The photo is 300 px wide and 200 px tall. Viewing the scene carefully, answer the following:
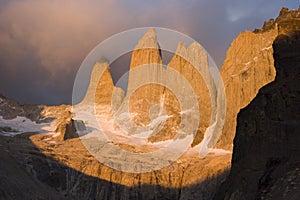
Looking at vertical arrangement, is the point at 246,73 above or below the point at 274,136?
above

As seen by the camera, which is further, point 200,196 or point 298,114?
point 200,196

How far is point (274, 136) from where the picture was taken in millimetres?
30656

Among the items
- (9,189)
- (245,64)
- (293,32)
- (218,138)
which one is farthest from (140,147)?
(293,32)

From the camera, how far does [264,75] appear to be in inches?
6457

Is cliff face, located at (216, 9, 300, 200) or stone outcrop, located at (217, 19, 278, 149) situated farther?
stone outcrop, located at (217, 19, 278, 149)

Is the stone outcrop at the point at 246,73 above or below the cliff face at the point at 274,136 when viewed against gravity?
above

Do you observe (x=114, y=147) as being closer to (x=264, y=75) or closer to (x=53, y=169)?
(x=53, y=169)

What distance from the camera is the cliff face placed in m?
26.8

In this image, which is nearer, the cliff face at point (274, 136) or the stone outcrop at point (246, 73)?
the cliff face at point (274, 136)

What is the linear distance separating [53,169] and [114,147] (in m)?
35.8

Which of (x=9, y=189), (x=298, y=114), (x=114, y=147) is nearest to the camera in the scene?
(x=298, y=114)

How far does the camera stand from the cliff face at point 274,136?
26.8 m

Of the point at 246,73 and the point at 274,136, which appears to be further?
the point at 246,73

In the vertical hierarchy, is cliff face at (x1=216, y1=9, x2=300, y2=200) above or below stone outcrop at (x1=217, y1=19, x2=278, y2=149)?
below
